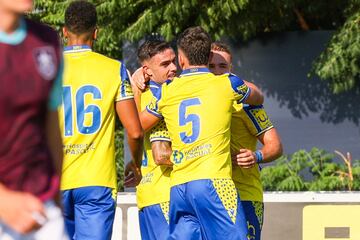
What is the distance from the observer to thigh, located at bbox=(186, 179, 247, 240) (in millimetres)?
6367

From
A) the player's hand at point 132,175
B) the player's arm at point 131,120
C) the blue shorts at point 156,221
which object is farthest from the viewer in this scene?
the blue shorts at point 156,221

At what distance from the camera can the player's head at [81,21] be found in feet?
21.5

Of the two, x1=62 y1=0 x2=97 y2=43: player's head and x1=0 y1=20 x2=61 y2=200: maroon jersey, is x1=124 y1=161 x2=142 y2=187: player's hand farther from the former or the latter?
x1=0 y1=20 x2=61 y2=200: maroon jersey

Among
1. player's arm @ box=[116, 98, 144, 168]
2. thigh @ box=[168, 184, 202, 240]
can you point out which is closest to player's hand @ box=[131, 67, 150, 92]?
player's arm @ box=[116, 98, 144, 168]

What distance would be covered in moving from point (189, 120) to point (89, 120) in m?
0.64

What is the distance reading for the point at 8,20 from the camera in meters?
3.44

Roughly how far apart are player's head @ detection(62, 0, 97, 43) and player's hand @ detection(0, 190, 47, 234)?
323cm

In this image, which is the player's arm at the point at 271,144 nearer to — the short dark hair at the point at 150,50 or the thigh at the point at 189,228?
the thigh at the point at 189,228

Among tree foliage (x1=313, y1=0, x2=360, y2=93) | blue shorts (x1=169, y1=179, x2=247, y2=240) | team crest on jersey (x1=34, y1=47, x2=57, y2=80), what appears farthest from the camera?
tree foliage (x1=313, y1=0, x2=360, y2=93)

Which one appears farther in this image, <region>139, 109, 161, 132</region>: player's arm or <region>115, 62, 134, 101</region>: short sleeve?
<region>139, 109, 161, 132</region>: player's arm

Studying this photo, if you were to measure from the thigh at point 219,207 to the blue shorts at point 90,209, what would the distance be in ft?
1.97

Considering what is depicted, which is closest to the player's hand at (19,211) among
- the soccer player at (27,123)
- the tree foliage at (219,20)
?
the soccer player at (27,123)

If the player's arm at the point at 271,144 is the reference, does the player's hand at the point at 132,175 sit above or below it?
below

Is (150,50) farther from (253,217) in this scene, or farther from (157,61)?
(253,217)
